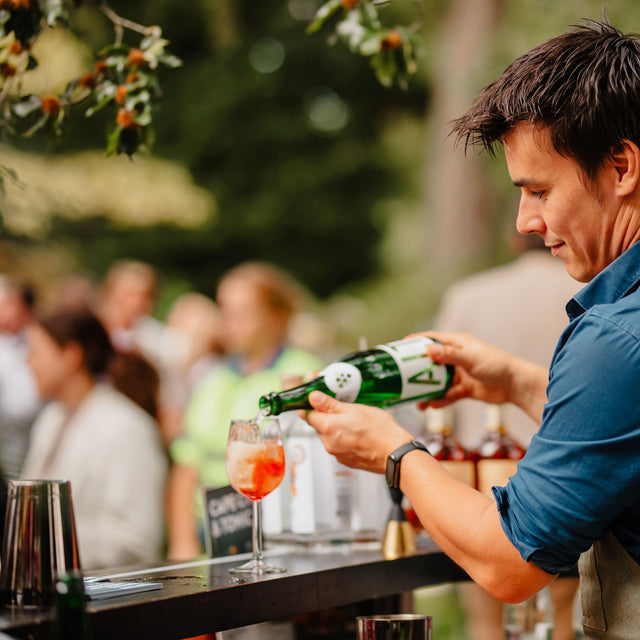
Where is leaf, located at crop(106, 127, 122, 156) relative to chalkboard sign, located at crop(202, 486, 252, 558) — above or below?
above

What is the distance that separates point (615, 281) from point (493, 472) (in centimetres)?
82

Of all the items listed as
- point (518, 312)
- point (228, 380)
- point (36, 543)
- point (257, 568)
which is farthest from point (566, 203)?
point (228, 380)

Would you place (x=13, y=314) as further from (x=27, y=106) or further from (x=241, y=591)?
(x=241, y=591)

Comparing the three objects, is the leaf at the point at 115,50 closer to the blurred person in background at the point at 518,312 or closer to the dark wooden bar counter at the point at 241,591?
the dark wooden bar counter at the point at 241,591

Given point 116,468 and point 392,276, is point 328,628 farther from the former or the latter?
point 392,276

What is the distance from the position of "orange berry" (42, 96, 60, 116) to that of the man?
83 cm

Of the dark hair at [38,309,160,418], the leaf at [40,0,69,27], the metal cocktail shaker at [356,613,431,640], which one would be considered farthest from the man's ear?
the dark hair at [38,309,160,418]

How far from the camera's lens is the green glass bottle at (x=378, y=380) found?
71.4 inches

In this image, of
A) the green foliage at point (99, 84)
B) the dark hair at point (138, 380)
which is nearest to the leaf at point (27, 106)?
the green foliage at point (99, 84)

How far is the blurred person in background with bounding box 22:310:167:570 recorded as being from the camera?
306 cm

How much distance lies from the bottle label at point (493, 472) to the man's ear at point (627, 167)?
0.86m

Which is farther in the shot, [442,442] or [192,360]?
[192,360]

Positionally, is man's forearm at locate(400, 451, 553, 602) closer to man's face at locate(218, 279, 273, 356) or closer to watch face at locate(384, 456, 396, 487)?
watch face at locate(384, 456, 396, 487)

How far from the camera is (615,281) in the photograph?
136 centimetres
